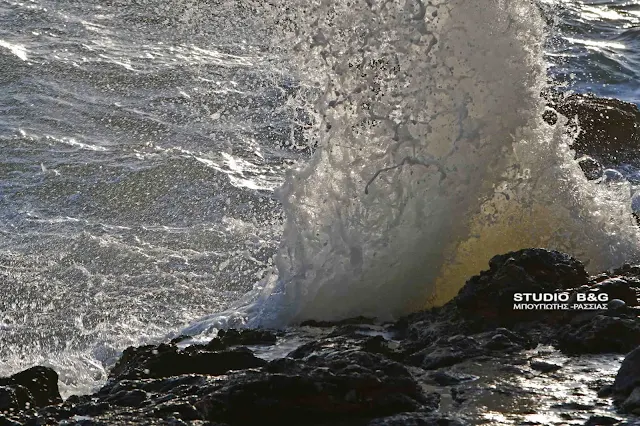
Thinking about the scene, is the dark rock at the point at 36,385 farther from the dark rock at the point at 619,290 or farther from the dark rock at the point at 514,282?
the dark rock at the point at 619,290

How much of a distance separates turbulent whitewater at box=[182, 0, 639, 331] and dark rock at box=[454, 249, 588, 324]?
32.9 inches

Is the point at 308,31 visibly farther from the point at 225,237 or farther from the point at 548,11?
the point at 548,11

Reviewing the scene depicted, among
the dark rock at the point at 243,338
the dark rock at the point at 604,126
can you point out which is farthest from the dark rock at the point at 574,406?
the dark rock at the point at 604,126

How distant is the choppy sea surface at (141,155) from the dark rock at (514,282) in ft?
6.64

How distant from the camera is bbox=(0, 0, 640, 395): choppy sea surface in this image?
721 centimetres

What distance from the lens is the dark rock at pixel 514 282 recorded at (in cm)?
562

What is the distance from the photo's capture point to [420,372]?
482 centimetres

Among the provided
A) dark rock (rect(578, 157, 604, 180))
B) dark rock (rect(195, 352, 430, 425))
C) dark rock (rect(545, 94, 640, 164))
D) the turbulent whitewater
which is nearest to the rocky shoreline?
dark rock (rect(195, 352, 430, 425))

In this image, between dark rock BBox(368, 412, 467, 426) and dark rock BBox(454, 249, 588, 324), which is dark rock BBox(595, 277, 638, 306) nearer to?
dark rock BBox(454, 249, 588, 324)

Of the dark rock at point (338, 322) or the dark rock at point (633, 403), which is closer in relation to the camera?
the dark rock at point (633, 403)

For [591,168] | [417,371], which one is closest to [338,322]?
[417,371]

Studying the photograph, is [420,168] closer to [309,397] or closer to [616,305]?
[616,305]

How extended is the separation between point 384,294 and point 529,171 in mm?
1374

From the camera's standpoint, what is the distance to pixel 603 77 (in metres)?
13.8
